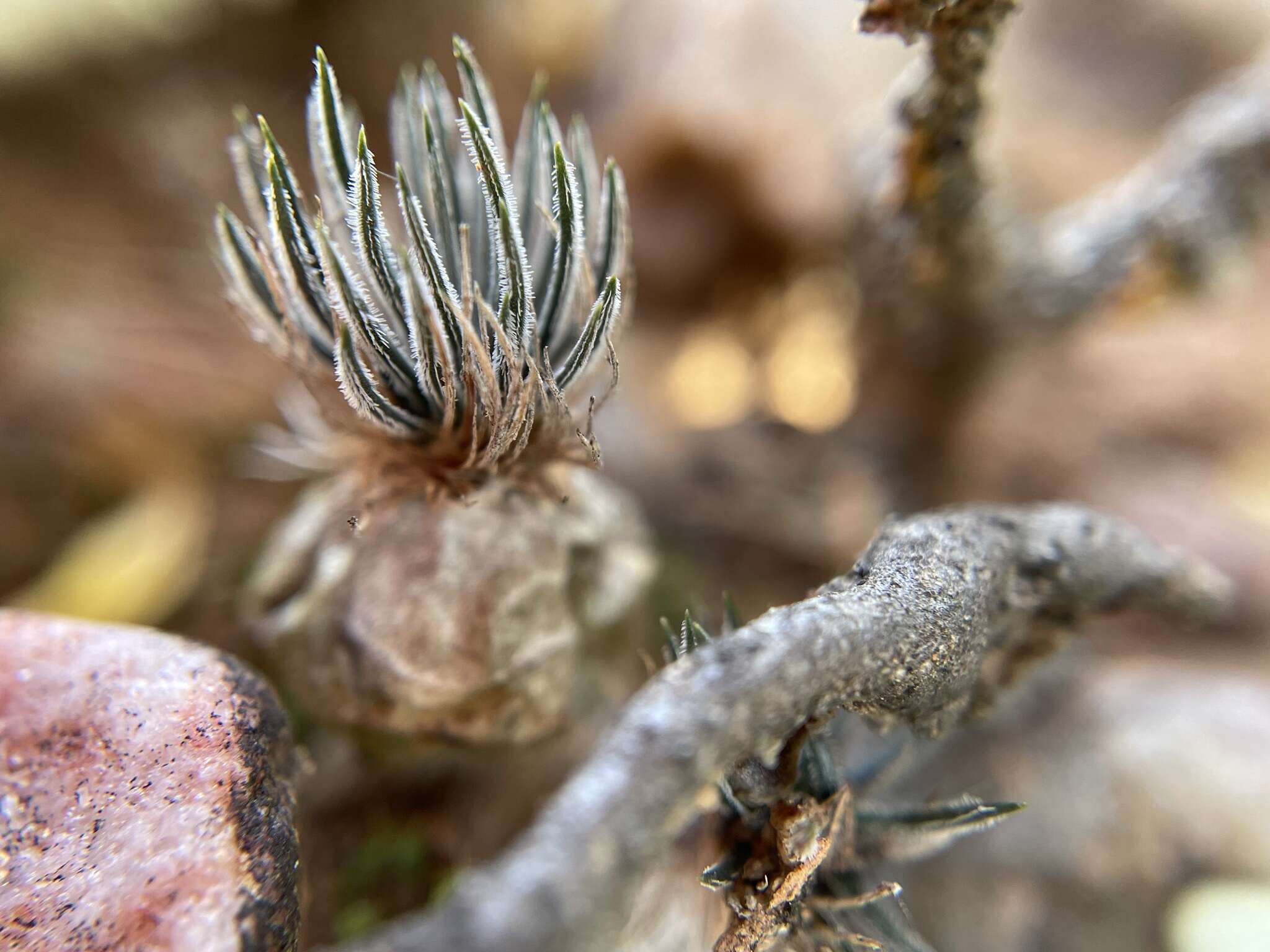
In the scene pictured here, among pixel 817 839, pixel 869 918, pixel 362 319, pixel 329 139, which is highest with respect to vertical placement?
pixel 329 139

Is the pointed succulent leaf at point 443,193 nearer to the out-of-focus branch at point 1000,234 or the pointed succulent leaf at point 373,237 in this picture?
the pointed succulent leaf at point 373,237

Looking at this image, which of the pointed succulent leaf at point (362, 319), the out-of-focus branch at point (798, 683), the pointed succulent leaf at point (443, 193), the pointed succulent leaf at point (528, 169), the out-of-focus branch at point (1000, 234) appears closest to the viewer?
the out-of-focus branch at point (798, 683)

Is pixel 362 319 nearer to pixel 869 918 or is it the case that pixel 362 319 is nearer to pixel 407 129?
pixel 407 129

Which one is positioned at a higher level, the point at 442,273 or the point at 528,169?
the point at 528,169

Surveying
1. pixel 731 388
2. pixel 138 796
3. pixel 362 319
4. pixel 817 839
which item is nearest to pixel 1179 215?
pixel 731 388

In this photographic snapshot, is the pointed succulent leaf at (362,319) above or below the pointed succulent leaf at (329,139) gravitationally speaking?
below

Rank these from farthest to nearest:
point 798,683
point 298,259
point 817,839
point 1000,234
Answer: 1. point 1000,234
2. point 298,259
3. point 817,839
4. point 798,683

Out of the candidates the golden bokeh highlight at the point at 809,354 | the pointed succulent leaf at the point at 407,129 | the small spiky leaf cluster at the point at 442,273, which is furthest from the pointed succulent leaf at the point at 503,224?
the golden bokeh highlight at the point at 809,354

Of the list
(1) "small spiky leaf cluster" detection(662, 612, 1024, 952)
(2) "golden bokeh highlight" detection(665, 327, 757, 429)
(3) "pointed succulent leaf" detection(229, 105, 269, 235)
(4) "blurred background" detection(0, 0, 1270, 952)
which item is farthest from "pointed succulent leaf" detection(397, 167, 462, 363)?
(2) "golden bokeh highlight" detection(665, 327, 757, 429)
